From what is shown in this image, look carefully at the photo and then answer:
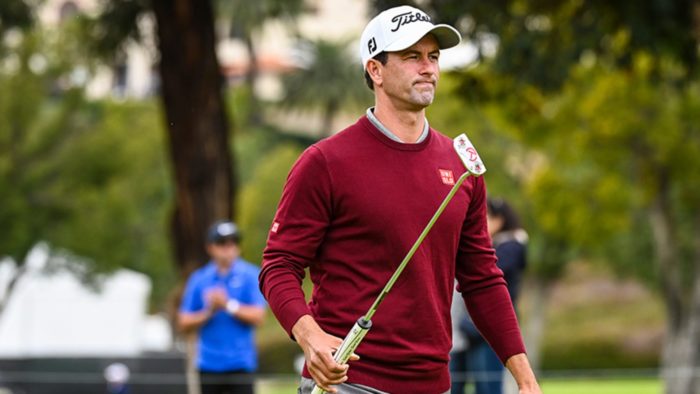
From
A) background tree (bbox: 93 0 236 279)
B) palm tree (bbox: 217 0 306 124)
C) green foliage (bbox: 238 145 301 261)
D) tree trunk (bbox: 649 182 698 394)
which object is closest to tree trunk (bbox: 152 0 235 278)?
background tree (bbox: 93 0 236 279)

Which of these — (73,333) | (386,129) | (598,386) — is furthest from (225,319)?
(598,386)

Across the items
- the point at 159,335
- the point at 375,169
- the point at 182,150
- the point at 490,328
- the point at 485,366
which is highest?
the point at 159,335

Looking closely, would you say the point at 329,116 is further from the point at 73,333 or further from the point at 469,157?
the point at 469,157

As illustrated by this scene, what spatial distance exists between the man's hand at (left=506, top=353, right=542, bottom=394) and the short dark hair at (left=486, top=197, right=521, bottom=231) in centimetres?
514

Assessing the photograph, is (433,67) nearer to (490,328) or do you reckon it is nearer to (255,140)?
(490,328)

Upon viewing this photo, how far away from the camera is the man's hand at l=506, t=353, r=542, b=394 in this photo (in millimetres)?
5270

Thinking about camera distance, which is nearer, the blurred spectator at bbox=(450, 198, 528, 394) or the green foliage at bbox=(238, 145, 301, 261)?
the blurred spectator at bbox=(450, 198, 528, 394)

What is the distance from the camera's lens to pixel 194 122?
16.6m

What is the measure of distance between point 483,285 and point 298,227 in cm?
77

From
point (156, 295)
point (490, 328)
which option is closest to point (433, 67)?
point (490, 328)

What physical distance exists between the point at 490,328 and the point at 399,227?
1.97 ft

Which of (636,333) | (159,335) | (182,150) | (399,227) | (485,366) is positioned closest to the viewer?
(399,227)

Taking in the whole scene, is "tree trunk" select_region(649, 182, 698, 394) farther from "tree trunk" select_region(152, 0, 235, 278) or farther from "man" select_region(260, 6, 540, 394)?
Answer: "man" select_region(260, 6, 540, 394)

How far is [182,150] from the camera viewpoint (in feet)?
55.0
